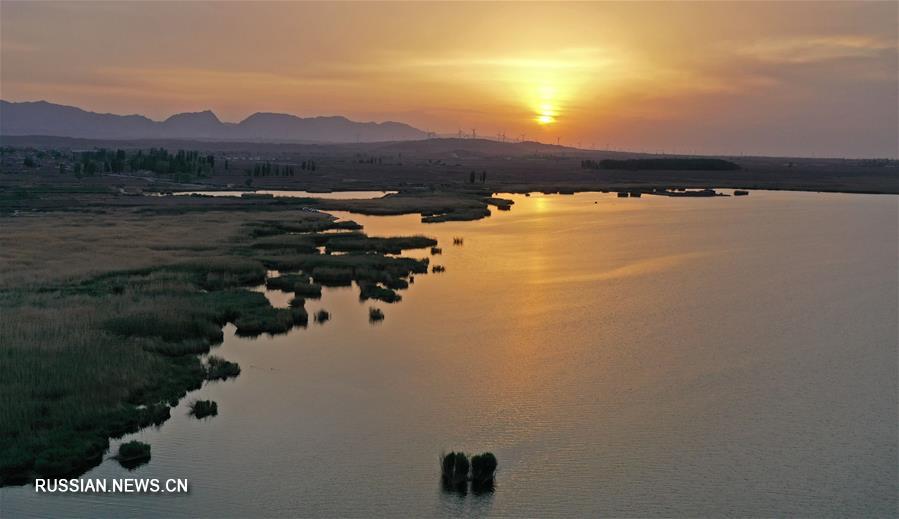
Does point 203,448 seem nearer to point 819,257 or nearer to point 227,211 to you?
point 819,257

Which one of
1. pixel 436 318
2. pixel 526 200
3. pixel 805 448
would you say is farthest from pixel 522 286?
pixel 526 200

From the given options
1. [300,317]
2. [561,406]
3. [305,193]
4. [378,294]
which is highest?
[305,193]

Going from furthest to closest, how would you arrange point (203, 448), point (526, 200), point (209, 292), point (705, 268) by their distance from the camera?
1. point (526, 200)
2. point (705, 268)
3. point (209, 292)
4. point (203, 448)

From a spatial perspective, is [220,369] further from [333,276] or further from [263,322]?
[333,276]

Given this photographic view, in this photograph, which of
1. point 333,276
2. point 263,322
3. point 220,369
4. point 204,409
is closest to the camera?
point 204,409

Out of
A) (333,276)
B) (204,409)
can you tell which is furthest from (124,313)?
(333,276)

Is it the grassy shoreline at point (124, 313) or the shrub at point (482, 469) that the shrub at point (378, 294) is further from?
the shrub at point (482, 469)

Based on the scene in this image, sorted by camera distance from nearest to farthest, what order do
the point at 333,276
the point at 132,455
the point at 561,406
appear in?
1. the point at 132,455
2. the point at 561,406
3. the point at 333,276

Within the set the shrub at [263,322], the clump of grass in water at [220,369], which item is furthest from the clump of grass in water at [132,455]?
the shrub at [263,322]
